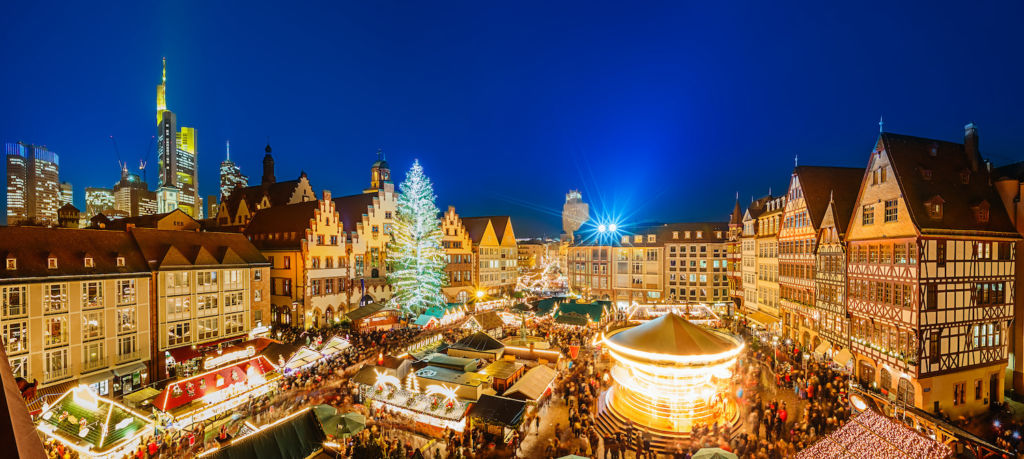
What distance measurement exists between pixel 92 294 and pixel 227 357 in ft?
25.9

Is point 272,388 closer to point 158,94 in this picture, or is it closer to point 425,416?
point 425,416

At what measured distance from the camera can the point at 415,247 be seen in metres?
38.8

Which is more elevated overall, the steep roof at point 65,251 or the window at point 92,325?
the steep roof at point 65,251

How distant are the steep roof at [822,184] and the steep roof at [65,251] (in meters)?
40.6

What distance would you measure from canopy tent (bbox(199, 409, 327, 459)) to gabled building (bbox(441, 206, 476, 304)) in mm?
34229

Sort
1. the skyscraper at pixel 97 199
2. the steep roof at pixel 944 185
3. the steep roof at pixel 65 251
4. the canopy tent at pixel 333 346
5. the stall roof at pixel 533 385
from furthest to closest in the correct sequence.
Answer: the skyscraper at pixel 97 199
the canopy tent at pixel 333 346
the steep roof at pixel 65 251
the steep roof at pixel 944 185
the stall roof at pixel 533 385

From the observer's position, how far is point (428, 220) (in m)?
39.3

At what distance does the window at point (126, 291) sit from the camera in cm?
2498

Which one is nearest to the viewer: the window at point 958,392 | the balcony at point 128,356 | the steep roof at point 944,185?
the steep roof at point 944,185

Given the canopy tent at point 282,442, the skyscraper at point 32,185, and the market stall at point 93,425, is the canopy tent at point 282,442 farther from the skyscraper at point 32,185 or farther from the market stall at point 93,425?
the skyscraper at point 32,185

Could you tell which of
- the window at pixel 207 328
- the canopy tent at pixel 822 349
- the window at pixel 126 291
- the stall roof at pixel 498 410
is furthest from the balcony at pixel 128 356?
the canopy tent at pixel 822 349

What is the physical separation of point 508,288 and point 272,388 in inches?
1447

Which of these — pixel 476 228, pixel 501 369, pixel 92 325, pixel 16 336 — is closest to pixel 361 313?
pixel 92 325

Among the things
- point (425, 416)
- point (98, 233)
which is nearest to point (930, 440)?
point (425, 416)
